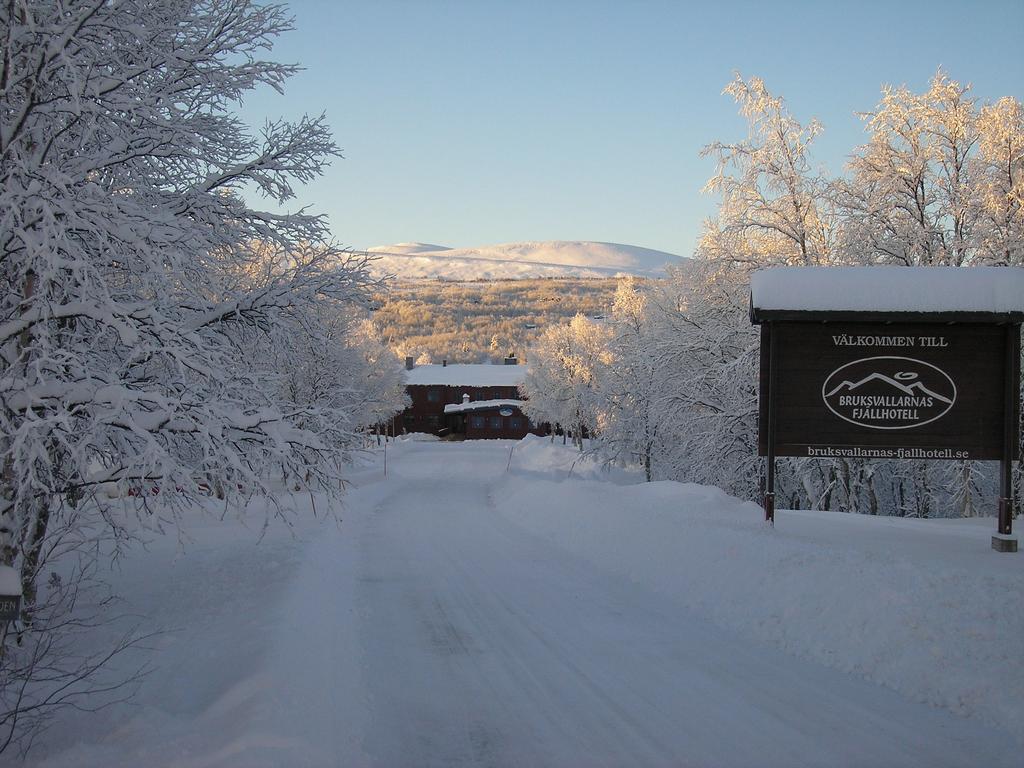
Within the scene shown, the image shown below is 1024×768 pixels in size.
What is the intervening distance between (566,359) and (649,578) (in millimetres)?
46826

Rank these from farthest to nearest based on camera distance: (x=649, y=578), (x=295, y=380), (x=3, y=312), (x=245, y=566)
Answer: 1. (x=295, y=380)
2. (x=245, y=566)
3. (x=649, y=578)
4. (x=3, y=312)

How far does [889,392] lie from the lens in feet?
38.3

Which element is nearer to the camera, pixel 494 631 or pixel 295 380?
pixel 494 631

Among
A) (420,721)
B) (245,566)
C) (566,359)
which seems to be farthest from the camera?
(566,359)

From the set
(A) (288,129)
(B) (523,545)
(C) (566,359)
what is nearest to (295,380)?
(B) (523,545)

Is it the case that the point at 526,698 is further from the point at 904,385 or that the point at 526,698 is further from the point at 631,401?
the point at 631,401

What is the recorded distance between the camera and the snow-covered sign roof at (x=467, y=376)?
3671 inches

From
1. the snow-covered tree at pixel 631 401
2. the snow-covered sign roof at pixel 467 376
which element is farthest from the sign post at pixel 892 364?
the snow-covered sign roof at pixel 467 376

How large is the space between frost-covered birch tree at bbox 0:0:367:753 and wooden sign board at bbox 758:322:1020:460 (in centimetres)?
653

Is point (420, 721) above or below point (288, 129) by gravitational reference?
below

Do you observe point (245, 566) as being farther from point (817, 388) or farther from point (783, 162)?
point (783, 162)

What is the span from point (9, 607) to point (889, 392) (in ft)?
36.2

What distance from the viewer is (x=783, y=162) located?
68.4 ft

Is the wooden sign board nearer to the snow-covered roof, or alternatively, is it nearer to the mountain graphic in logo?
the mountain graphic in logo
